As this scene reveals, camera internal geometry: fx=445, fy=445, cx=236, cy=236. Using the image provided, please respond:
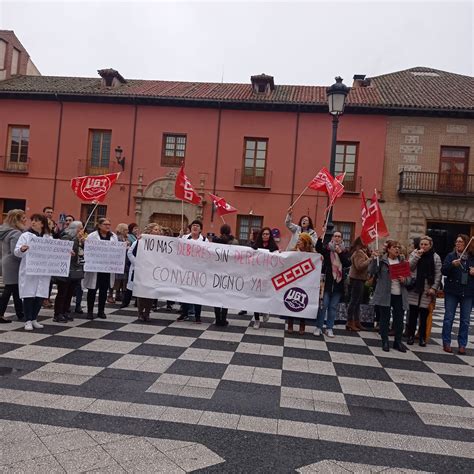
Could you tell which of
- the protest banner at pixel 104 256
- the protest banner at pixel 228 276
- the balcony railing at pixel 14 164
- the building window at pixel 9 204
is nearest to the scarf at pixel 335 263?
the protest banner at pixel 228 276

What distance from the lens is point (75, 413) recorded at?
3.71 meters

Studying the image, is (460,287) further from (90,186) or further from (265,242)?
(90,186)

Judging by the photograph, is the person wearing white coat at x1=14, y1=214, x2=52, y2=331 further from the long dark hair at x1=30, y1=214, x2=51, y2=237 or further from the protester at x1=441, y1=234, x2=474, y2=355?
the protester at x1=441, y1=234, x2=474, y2=355

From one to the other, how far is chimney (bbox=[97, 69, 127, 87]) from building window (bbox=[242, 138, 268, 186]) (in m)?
8.23

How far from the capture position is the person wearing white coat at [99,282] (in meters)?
7.96

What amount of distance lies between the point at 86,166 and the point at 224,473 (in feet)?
71.4

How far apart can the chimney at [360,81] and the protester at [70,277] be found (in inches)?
852

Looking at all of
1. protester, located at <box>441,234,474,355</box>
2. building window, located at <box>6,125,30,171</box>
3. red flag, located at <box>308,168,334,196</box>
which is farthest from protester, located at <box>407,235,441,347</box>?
building window, located at <box>6,125,30,171</box>

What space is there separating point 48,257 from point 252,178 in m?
15.8

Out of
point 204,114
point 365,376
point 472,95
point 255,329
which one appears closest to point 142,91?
point 204,114

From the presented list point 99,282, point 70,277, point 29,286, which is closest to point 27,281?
point 29,286

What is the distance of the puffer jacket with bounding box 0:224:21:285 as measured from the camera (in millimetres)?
6949

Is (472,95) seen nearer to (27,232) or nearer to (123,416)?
(27,232)

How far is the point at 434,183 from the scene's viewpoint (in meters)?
20.8
